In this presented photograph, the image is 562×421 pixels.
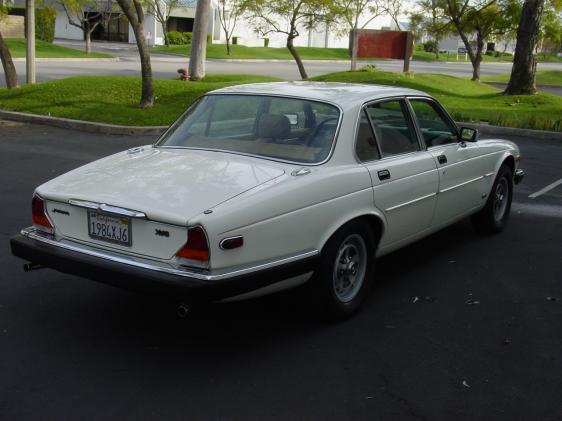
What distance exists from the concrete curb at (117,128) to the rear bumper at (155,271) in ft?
31.6

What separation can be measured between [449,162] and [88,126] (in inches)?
385

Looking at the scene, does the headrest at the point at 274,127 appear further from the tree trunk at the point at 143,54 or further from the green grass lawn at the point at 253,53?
the green grass lawn at the point at 253,53

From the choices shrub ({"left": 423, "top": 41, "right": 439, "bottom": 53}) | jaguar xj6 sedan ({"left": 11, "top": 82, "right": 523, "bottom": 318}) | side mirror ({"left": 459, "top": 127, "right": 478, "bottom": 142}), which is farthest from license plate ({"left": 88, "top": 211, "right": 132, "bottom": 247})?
shrub ({"left": 423, "top": 41, "right": 439, "bottom": 53})

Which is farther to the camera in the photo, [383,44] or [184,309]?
[383,44]

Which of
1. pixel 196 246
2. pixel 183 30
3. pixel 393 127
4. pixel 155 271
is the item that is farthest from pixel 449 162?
pixel 183 30

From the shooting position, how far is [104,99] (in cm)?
1683

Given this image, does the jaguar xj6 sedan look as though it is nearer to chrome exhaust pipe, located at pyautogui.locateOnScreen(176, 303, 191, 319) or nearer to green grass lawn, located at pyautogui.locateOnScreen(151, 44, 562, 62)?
chrome exhaust pipe, located at pyautogui.locateOnScreen(176, 303, 191, 319)

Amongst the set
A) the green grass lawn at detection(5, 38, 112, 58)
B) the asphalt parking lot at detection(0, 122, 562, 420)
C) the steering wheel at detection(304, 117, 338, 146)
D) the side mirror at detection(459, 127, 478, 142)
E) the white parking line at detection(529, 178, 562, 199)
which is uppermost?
the green grass lawn at detection(5, 38, 112, 58)

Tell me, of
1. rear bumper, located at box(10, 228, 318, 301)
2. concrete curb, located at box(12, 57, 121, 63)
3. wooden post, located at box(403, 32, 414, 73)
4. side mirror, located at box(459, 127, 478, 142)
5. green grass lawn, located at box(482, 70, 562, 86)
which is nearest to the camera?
rear bumper, located at box(10, 228, 318, 301)

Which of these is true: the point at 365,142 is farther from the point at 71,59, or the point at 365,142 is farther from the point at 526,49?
the point at 71,59

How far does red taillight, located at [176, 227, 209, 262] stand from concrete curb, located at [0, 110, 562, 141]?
10268mm

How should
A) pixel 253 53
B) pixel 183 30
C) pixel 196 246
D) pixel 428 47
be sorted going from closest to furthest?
pixel 196 246 → pixel 253 53 → pixel 183 30 → pixel 428 47


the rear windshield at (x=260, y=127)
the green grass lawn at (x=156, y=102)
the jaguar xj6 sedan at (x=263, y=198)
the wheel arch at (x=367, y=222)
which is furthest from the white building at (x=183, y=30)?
the wheel arch at (x=367, y=222)

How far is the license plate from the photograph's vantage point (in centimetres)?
439
